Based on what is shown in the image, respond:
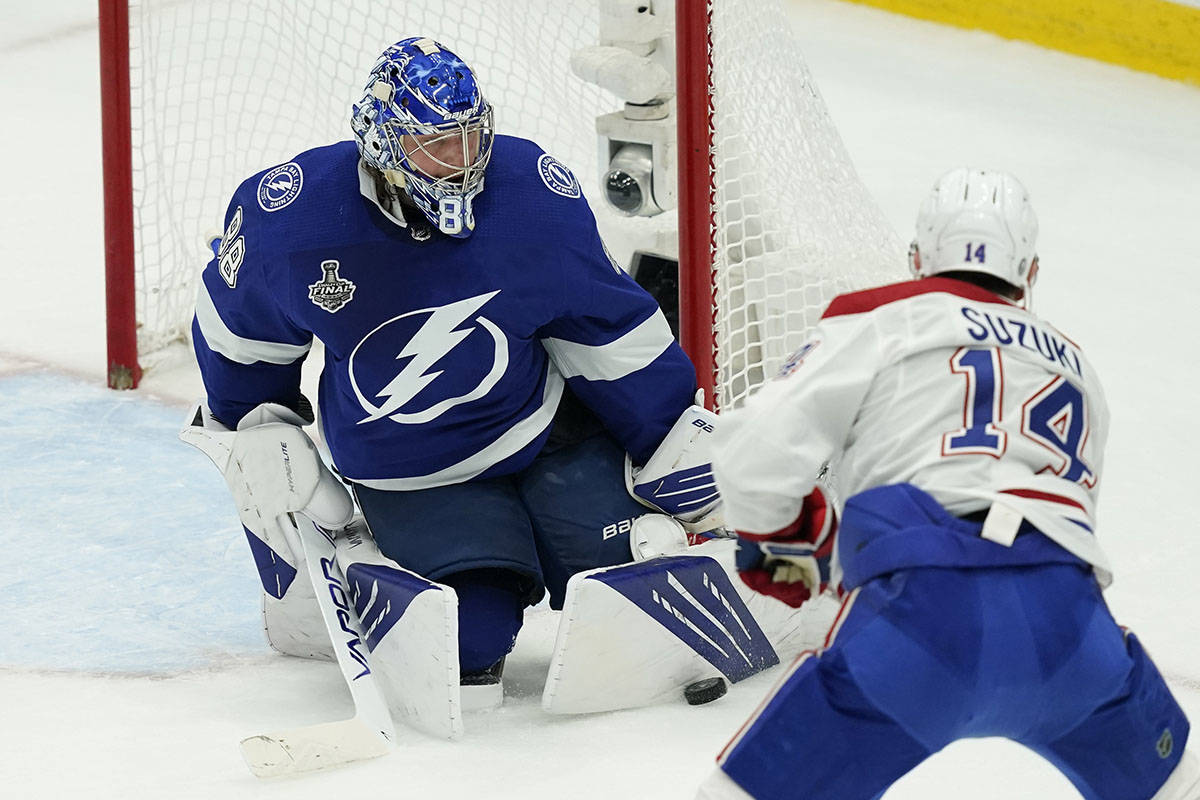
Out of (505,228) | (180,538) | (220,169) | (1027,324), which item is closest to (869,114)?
(220,169)

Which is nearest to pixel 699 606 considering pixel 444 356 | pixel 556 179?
pixel 444 356

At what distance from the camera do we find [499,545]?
98.0 inches

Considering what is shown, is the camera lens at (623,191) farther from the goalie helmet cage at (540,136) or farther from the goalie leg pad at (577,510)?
the goalie leg pad at (577,510)

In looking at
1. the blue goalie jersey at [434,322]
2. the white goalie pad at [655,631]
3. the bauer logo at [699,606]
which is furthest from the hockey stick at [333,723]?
the bauer logo at [699,606]

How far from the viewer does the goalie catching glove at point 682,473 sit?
8.38 feet

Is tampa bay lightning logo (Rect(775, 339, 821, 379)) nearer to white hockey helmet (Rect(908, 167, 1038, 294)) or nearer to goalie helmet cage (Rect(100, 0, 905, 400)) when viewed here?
white hockey helmet (Rect(908, 167, 1038, 294))

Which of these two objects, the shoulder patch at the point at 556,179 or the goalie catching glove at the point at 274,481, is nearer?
the shoulder patch at the point at 556,179

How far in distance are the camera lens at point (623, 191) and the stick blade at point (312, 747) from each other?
4.68 feet

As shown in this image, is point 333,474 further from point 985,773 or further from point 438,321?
point 985,773

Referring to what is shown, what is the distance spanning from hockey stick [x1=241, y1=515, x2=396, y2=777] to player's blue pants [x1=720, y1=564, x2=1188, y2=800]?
0.70 metres

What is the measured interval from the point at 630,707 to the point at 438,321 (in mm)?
→ 562

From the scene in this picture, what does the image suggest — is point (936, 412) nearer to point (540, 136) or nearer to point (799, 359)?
point (799, 359)

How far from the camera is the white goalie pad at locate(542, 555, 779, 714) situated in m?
2.38

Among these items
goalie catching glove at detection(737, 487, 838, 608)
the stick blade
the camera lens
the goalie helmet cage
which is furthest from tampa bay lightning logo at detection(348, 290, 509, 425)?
the camera lens
